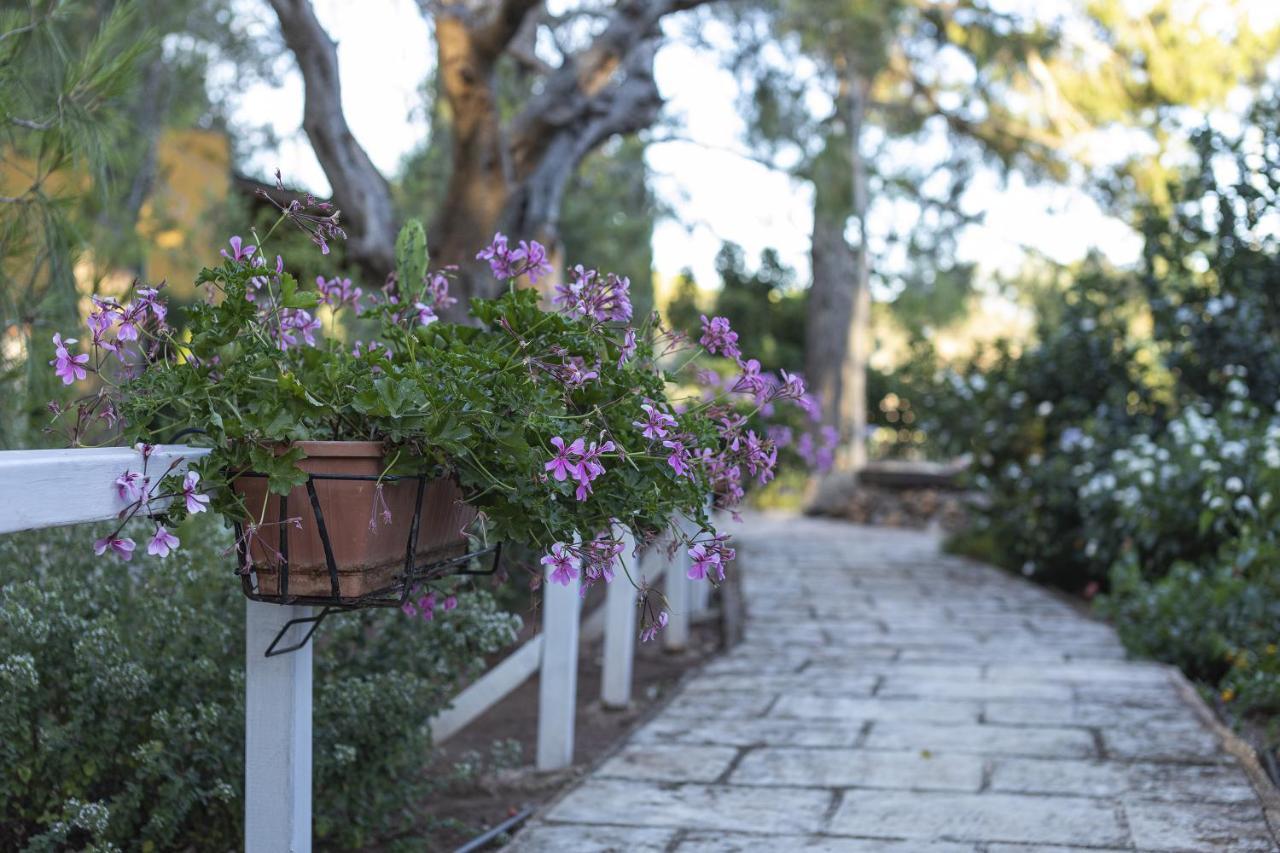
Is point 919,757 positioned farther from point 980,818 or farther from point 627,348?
point 627,348

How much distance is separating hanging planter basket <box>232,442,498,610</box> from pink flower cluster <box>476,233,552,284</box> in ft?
1.58

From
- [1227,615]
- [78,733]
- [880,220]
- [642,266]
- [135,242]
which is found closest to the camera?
[78,733]

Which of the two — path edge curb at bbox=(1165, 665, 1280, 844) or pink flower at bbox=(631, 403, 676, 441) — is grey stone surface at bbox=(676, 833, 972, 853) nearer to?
path edge curb at bbox=(1165, 665, 1280, 844)

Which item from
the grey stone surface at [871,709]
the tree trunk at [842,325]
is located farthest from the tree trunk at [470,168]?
the tree trunk at [842,325]

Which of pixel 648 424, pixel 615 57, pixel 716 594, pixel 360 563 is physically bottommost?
pixel 716 594

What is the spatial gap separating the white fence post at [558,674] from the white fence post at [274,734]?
161cm

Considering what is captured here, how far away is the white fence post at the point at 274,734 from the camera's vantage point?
75.3 inches

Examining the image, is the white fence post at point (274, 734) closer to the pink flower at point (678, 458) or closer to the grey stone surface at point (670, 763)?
the pink flower at point (678, 458)

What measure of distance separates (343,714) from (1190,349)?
233 inches

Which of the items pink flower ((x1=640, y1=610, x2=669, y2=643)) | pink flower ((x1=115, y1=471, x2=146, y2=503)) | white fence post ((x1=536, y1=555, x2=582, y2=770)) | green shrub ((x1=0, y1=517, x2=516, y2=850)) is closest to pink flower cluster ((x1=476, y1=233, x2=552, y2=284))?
pink flower ((x1=640, y1=610, x2=669, y2=643))

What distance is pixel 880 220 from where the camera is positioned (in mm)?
15609

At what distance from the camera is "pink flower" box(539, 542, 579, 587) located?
1826 mm

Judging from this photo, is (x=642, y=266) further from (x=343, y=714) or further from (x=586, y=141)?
(x=343, y=714)

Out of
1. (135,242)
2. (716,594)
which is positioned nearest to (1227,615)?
(716,594)
